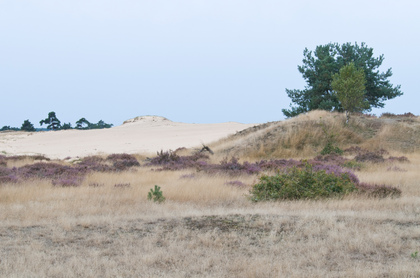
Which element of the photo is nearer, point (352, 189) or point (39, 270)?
point (39, 270)

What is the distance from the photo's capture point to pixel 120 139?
44219mm

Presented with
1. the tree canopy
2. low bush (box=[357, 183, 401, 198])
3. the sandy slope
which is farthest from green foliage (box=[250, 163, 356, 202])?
the tree canopy

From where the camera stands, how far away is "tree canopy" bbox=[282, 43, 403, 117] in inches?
1474

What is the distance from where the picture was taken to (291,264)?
17.1 feet

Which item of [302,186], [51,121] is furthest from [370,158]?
[51,121]

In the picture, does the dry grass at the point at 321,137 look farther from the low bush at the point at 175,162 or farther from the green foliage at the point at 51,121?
the green foliage at the point at 51,121

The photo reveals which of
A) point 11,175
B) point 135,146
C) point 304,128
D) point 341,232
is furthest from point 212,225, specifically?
point 135,146

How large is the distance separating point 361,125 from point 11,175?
63.1ft

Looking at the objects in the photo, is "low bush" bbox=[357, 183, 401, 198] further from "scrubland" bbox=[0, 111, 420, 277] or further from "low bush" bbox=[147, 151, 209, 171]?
"low bush" bbox=[147, 151, 209, 171]

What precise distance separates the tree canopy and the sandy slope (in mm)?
7247

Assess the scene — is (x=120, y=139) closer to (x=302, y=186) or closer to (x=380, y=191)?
(x=302, y=186)

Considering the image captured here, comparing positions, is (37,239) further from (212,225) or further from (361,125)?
(361,125)

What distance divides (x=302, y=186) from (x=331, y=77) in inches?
1136

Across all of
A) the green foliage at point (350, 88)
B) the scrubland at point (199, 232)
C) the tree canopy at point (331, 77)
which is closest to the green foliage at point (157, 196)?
the scrubland at point (199, 232)
